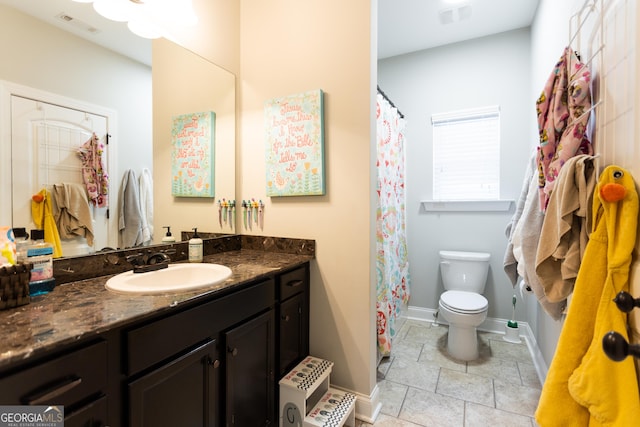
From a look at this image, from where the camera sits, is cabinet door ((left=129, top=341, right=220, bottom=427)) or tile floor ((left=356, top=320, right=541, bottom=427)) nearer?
cabinet door ((left=129, top=341, right=220, bottom=427))

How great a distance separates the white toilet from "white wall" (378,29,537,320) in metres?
0.18

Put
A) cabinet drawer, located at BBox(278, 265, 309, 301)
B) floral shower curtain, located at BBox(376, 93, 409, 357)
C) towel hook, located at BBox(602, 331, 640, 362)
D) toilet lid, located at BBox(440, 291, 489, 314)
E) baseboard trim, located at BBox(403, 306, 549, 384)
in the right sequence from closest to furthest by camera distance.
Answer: towel hook, located at BBox(602, 331, 640, 362) < cabinet drawer, located at BBox(278, 265, 309, 301) < floral shower curtain, located at BBox(376, 93, 409, 357) < baseboard trim, located at BBox(403, 306, 549, 384) < toilet lid, located at BBox(440, 291, 489, 314)

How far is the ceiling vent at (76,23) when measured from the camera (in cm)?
118

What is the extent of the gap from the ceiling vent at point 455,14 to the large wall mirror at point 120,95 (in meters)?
1.80

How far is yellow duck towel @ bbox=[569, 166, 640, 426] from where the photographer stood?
0.71 metres

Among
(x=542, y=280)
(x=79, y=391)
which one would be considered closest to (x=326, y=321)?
(x=542, y=280)

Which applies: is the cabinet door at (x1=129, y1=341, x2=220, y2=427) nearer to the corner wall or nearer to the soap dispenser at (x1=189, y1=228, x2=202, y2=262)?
the soap dispenser at (x1=189, y1=228, x2=202, y2=262)

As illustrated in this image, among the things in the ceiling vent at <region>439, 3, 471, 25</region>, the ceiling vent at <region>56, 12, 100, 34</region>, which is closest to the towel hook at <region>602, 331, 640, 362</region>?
the ceiling vent at <region>56, 12, 100, 34</region>

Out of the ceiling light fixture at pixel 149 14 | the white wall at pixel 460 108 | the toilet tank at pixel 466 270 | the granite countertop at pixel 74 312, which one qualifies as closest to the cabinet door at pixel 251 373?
the granite countertop at pixel 74 312

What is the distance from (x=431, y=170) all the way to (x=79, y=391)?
2926 millimetres

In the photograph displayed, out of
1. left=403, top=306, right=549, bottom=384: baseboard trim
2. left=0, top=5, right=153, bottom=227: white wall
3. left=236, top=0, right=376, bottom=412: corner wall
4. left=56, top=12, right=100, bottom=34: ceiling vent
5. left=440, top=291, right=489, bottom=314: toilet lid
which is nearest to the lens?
left=0, top=5, right=153, bottom=227: white wall

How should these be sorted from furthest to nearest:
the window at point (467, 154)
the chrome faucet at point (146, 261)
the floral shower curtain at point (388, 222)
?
the window at point (467, 154)
the floral shower curtain at point (388, 222)
the chrome faucet at point (146, 261)

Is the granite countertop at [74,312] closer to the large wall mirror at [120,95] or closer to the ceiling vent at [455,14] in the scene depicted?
the large wall mirror at [120,95]

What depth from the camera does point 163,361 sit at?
0.96 metres
